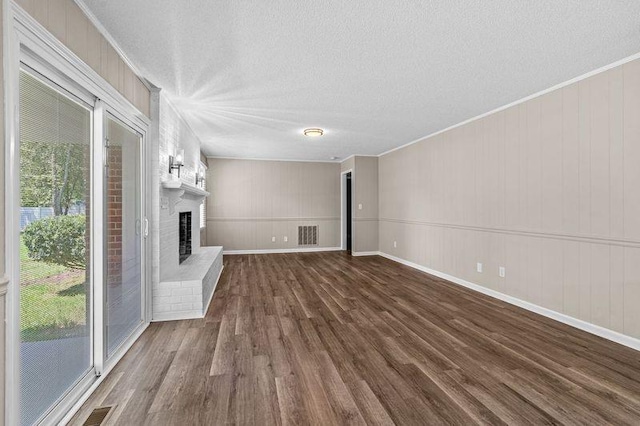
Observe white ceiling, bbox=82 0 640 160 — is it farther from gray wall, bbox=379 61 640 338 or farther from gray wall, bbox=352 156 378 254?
gray wall, bbox=352 156 378 254

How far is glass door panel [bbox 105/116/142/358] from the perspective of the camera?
2169mm

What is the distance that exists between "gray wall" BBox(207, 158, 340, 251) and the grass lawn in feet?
18.4

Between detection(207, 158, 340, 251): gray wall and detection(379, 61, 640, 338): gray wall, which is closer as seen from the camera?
detection(379, 61, 640, 338): gray wall

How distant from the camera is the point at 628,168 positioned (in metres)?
2.52

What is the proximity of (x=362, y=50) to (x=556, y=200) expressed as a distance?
259cm

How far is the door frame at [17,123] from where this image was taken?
3.95ft

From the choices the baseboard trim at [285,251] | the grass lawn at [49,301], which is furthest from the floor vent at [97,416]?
the baseboard trim at [285,251]

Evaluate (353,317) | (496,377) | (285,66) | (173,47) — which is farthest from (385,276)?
(173,47)

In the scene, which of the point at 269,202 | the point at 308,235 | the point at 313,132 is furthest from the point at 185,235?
the point at 308,235

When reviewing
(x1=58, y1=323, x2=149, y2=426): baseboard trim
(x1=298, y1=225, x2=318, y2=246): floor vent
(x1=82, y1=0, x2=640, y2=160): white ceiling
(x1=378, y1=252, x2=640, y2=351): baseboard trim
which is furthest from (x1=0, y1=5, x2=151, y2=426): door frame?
(x1=298, y1=225, x2=318, y2=246): floor vent

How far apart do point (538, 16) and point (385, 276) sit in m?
3.91

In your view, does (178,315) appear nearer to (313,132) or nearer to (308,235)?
(313,132)

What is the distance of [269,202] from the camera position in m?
7.66

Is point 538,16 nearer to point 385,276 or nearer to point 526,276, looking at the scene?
point 526,276
